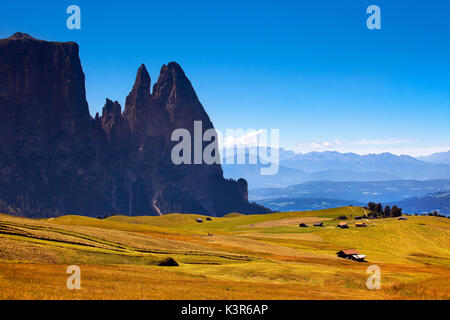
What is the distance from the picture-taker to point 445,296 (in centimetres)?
3859

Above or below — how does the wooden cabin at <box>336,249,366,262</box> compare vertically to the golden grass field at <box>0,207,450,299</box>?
below

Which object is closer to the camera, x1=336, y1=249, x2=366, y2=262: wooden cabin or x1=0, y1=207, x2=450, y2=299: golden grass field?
x1=0, y1=207, x2=450, y2=299: golden grass field

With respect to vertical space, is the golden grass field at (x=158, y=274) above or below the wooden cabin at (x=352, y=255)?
above

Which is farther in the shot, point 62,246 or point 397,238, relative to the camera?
point 397,238

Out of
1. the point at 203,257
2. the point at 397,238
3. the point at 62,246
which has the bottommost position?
the point at 397,238

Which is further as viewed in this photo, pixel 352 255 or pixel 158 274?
pixel 352 255

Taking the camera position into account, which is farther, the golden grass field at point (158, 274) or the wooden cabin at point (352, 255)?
the wooden cabin at point (352, 255)

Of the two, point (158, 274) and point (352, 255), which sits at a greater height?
point (158, 274)
